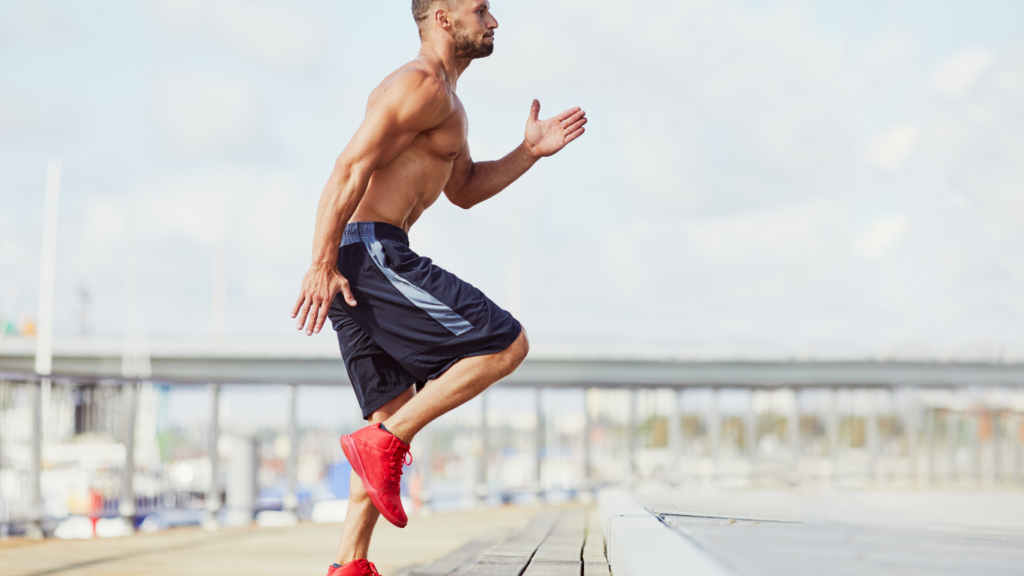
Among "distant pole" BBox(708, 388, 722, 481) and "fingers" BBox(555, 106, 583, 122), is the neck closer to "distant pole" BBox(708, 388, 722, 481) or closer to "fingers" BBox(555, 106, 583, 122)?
"fingers" BBox(555, 106, 583, 122)

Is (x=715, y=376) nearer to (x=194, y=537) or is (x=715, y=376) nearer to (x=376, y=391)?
(x=194, y=537)

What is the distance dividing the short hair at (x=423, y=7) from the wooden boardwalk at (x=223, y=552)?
1.93 metres

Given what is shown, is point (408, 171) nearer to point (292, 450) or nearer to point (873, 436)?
point (292, 450)

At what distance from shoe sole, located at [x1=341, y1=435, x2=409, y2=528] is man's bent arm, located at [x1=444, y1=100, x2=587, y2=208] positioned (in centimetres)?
102

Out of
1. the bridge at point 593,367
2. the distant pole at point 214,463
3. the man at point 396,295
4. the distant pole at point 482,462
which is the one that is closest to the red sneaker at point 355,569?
the man at point 396,295

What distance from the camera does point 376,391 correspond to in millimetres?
3092

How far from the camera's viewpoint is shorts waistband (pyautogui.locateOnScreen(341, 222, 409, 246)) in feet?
9.71

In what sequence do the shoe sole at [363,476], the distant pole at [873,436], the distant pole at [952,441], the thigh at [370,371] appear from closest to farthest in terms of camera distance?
the shoe sole at [363,476], the thigh at [370,371], the distant pole at [873,436], the distant pole at [952,441]

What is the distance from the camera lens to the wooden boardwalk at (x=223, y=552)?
4500 millimetres

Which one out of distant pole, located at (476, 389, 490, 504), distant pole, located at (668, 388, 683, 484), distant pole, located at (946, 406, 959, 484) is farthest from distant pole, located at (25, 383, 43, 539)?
distant pole, located at (946, 406, 959, 484)

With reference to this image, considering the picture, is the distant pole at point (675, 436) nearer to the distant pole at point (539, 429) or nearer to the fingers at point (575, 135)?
the distant pole at point (539, 429)

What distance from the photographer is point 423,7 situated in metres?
3.16

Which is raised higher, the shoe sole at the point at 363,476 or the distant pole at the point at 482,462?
the shoe sole at the point at 363,476

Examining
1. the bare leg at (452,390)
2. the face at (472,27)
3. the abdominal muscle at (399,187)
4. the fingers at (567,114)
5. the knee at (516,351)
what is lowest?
the bare leg at (452,390)
